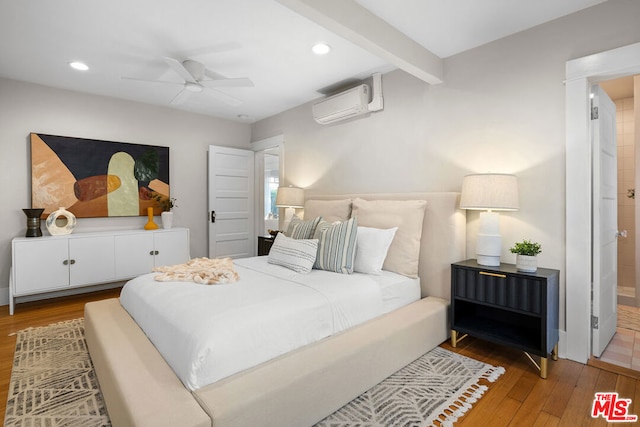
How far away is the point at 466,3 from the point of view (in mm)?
2174

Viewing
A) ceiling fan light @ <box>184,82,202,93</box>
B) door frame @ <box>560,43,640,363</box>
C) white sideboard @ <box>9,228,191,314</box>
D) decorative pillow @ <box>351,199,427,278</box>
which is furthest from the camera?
white sideboard @ <box>9,228,191,314</box>

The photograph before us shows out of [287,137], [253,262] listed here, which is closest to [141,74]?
[287,137]

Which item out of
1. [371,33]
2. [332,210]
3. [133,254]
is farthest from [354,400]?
[133,254]

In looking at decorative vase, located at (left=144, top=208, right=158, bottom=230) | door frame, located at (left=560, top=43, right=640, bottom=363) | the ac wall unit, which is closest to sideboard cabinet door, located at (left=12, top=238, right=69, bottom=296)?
decorative vase, located at (left=144, top=208, right=158, bottom=230)

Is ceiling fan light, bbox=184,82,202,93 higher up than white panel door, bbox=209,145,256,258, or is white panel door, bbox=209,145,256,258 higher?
ceiling fan light, bbox=184,82,202,93

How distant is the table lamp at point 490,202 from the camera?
2.30 meters

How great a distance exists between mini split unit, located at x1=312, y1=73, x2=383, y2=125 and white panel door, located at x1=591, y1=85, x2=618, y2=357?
5.85 feet

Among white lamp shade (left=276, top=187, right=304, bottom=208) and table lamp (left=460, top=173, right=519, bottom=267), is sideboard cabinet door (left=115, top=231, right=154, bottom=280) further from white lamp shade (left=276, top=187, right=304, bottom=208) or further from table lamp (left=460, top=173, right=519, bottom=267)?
table lamp (left=460, top=173, right=519, bottom=267)

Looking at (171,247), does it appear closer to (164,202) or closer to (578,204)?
(164,202)

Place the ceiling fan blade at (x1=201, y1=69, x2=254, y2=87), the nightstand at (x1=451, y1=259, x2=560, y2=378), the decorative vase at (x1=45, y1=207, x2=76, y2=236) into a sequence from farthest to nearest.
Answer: the decorative vase at (x1=45, y1=207, x2=76, y2=236) → the ceiling fan blade at (x1=201, y1=69, x2=254, y2=87) → the nightstand at (x1=451, y1=259, x2=560, y2=378)

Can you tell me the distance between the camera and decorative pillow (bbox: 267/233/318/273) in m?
2.59

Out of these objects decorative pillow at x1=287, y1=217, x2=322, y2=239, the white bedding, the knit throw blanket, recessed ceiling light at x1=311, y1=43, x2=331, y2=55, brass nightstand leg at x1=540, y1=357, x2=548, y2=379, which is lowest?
brass nightstand leg at x1=540, y1=357, x2=548, y2=379

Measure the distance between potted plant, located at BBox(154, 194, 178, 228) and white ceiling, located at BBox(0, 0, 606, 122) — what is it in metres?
1.53

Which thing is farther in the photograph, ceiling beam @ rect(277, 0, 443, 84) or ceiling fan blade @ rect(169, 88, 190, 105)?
ceiling fan blade @ rect(169, 88, 190, 105)
